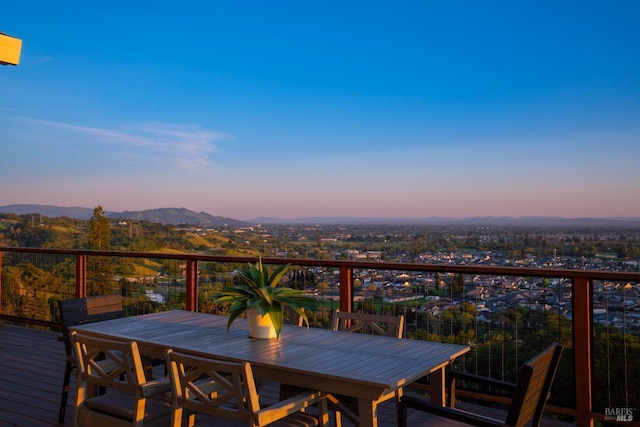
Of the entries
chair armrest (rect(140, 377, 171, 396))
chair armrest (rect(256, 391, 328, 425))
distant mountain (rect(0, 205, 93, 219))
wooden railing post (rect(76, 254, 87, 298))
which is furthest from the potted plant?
distant mountain (rect(0, 205, 93, 219))

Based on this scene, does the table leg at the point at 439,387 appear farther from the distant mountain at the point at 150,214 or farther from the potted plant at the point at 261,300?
the distant mountain at the point at 150,214

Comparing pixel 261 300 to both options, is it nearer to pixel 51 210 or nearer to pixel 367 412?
pixel 367 412

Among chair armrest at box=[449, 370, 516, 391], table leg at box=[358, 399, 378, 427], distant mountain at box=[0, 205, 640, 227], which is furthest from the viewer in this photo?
distant mountain at box=[0, 205, 640, 227]

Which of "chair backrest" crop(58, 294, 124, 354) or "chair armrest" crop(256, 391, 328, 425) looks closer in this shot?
"chair armrest" crop(256, 391, 328, 425)

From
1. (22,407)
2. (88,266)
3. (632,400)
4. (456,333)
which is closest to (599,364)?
(632,400)

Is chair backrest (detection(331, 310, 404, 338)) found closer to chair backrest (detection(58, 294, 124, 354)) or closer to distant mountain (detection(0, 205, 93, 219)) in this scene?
chair backrest (detection(58, 294, 124, 354))

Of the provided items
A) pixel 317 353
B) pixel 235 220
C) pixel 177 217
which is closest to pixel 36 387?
pixel 317 353

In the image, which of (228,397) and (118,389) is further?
(118,389)
